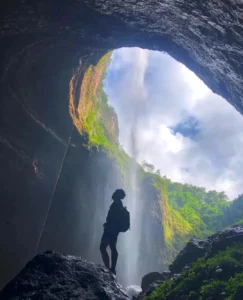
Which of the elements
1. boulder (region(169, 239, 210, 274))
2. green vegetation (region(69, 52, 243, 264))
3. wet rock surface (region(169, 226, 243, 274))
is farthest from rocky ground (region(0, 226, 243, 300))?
green vegetation (region(69, 52, 243, 264))

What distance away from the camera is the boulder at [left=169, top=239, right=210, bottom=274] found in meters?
10.3

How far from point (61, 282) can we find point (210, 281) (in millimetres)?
3981

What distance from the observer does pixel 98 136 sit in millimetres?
18438

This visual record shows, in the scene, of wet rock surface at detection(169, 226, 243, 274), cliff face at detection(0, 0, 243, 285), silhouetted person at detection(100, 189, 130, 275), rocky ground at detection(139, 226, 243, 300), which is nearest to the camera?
rocky ground at detection(139, 226, 243, 300)

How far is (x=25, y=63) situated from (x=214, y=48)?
8.06 meters

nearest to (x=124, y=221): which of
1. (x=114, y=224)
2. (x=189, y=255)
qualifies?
(x=114, y=224)

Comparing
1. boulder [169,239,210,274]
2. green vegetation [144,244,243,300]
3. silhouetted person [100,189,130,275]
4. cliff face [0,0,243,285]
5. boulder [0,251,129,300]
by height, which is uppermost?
cliff face [0,0,243,285]

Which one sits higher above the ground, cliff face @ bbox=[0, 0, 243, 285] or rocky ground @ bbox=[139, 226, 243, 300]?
cliff face @ bbox=[0, 0, 243, 285]

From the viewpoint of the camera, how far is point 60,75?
13859mm

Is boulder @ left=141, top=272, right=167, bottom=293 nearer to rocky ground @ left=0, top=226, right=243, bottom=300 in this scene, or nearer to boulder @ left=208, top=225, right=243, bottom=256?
rocky ground @ left=0, top=226, right=243, bottom=300

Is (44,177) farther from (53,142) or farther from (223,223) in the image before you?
(223,223)

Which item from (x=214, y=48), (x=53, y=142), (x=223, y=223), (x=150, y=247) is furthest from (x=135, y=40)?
(x=223, y=223)

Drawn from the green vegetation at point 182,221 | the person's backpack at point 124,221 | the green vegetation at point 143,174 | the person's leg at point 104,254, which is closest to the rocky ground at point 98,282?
the person's leg at point 104,254

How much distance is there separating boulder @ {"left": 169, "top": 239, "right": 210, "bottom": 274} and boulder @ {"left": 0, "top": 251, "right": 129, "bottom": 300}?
5.96 meters
